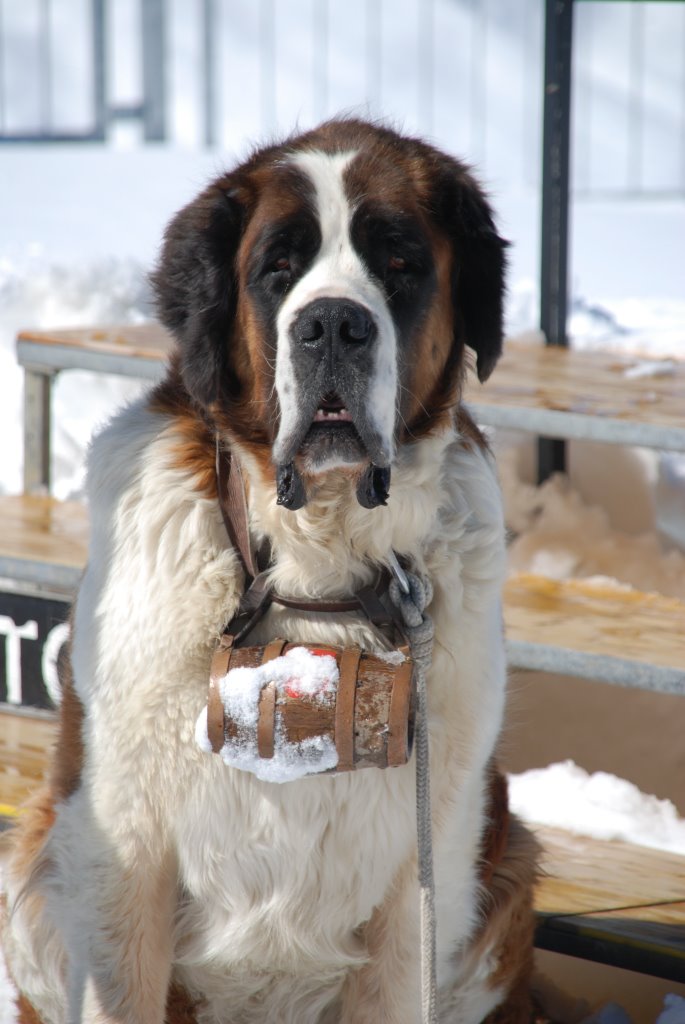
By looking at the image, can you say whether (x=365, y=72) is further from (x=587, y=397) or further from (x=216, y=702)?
(x=216, y=702)

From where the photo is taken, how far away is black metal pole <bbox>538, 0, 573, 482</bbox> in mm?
3768

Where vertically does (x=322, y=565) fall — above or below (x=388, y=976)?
above

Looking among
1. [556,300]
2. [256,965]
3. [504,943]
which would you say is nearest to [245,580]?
[256,965]

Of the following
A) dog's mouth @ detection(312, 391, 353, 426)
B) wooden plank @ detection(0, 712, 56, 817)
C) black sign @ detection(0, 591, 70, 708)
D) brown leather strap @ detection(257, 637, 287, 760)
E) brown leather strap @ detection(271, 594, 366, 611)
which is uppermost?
dog's mouth @ detection(312, 391, 353, 426)

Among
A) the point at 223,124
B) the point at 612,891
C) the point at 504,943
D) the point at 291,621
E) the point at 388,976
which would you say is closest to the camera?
the point at 291,621

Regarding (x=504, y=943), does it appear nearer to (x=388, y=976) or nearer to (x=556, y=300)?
(x=388, y=976)

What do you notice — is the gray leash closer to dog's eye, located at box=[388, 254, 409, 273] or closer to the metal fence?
dog's eye, located at box=[388, 254, 409, 273]

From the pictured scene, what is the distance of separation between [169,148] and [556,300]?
14.7 feet

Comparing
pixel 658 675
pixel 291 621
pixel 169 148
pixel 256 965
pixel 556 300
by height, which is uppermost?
pixel 169 148

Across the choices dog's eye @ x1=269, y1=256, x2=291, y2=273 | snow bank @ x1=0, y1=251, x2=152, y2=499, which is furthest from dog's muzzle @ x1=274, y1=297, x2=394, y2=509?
snow bank @ x1=0, y1=251, x2=152, y2=499

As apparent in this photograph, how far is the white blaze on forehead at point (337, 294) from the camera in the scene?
1727 millimetres

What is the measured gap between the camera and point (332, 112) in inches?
295

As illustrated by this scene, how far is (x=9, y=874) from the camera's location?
6.91ft

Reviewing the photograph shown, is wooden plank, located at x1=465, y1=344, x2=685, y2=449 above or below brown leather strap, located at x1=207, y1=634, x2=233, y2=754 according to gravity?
above
